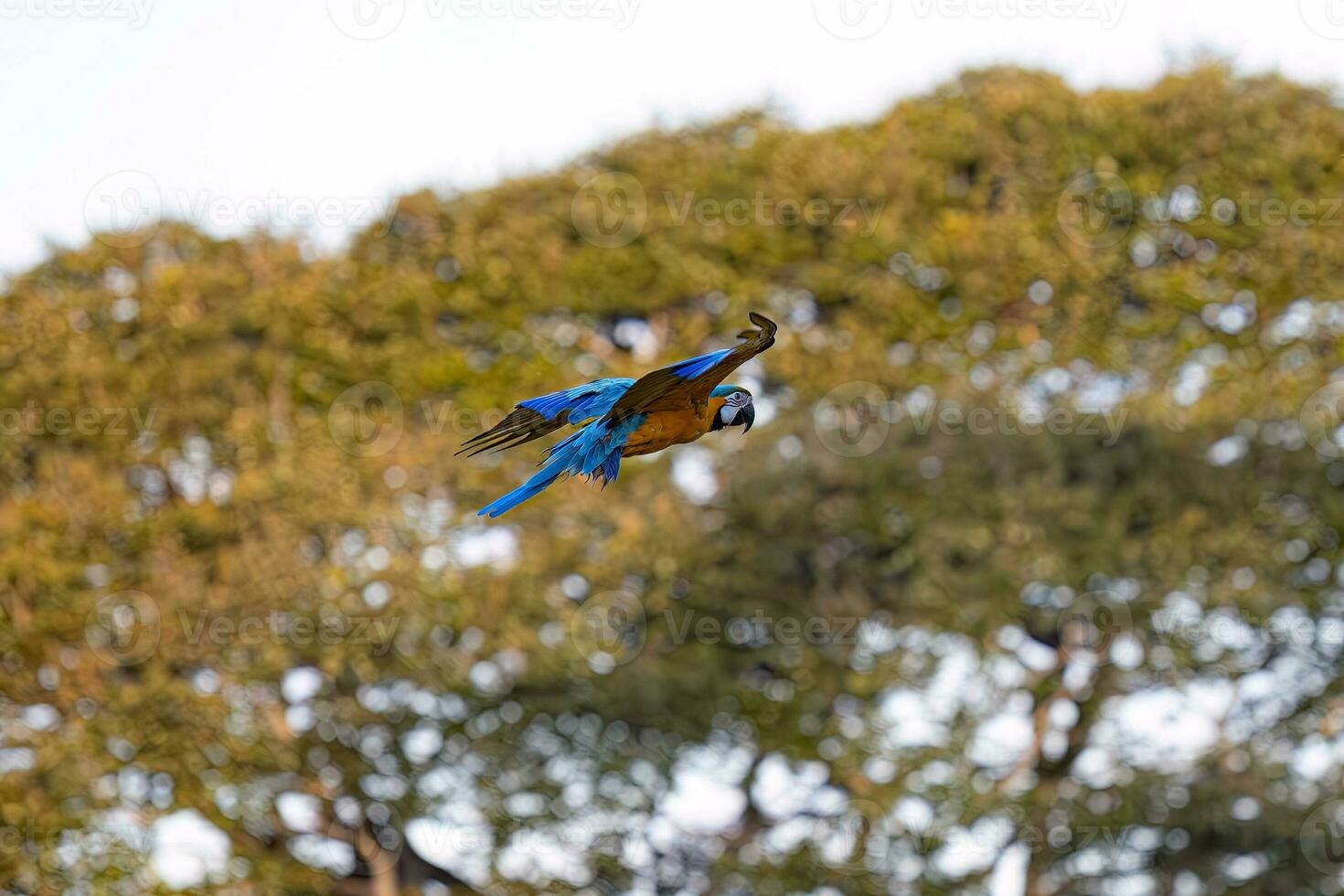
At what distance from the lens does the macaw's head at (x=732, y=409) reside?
3.90 meters

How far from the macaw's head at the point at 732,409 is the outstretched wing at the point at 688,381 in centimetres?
11

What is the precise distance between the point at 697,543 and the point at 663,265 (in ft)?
6.83

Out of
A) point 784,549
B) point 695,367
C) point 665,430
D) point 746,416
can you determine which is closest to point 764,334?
point 695,367

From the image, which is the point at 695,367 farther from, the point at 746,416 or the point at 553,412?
the point at 746,416

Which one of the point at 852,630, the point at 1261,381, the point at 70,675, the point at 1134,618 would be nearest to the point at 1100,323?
the point at 1261,381

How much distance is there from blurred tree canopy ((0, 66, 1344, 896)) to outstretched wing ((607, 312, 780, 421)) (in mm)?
6804

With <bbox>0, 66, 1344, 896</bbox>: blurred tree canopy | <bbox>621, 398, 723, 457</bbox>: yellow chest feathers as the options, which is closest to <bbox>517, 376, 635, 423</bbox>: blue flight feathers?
<bbox>621, 398, 723, 457</bbox>: yellow chest feathers

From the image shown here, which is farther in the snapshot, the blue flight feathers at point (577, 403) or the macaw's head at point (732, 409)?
the macaw's head at point (732, 409)

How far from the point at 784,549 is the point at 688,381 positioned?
7225mm

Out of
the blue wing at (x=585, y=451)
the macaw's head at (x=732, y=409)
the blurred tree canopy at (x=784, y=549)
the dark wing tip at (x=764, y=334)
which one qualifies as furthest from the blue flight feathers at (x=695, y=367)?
the blurred tree canopy at (x=784, y=549)

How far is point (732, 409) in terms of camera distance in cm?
396

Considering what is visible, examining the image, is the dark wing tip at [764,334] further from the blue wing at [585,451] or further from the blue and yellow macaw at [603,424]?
the blue wing at [585,451]

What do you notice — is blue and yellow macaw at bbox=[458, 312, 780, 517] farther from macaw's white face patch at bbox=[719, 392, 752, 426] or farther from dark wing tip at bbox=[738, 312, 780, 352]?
dark wing tip at bbox=[738, 312, 780, 352]

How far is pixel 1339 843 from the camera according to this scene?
10.3 meters
